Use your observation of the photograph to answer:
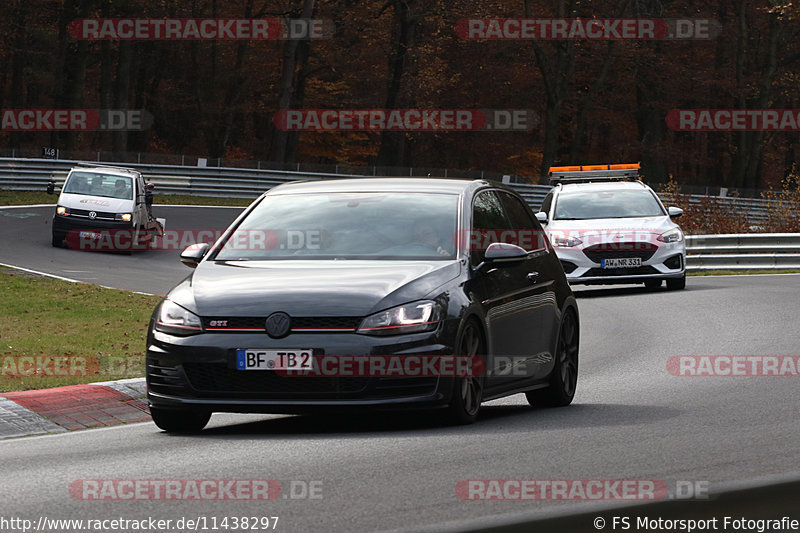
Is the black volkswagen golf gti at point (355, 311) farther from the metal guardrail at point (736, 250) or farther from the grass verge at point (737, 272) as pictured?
the metal guardrail at point (736, 250)

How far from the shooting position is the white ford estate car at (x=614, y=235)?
22344 mm

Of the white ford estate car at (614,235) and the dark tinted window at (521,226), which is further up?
the dark tinted window at (521,226)

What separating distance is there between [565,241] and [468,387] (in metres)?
13.7

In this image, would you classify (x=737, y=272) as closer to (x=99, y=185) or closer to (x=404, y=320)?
(x=99, y=185)

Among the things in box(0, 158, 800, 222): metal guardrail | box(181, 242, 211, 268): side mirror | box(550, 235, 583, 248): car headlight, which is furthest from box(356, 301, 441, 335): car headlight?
box(0, 158, 800, 222): metal guardrail

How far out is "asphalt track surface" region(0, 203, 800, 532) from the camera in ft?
20.6

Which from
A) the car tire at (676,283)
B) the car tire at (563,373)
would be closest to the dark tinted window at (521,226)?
the car tire at (563,373)

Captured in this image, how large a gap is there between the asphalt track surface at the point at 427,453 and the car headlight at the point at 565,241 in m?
9.29

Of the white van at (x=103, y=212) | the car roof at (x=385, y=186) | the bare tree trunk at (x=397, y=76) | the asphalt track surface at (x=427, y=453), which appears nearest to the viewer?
the asphalt track surface at (x=427, y=453)

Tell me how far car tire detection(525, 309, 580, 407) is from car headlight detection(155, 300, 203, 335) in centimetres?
290

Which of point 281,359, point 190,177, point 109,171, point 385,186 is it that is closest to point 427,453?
point 281,359

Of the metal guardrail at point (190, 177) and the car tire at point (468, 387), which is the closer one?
the car tire at point (468, 387)

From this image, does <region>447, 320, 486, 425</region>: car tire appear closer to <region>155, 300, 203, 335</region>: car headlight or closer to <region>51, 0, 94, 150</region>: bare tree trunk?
<region>155, 300, 203, 335</region>: car headlight

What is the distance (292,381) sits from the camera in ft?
27.6
